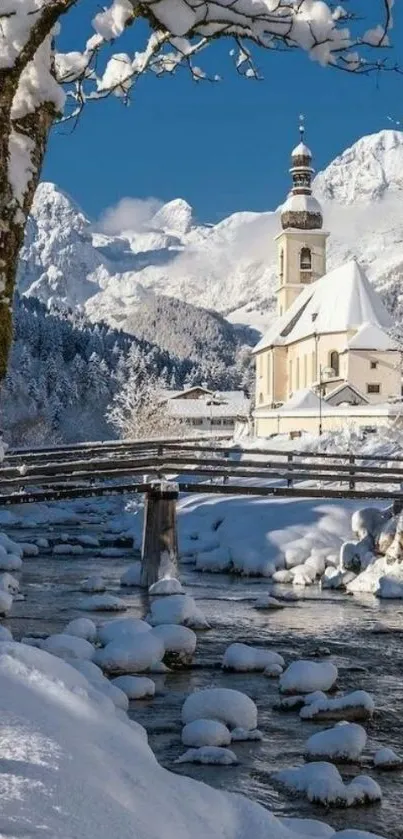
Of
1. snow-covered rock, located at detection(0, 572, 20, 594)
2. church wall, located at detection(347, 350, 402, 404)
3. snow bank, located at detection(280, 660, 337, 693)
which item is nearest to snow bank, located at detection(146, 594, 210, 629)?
snow-covered rock, located at detection(0, 572, 20, 594)

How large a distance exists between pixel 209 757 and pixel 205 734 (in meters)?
0.58

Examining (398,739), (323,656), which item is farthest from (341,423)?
(398,739)

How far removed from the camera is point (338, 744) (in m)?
8.76

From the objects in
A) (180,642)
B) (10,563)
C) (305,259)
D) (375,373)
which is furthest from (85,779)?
(305,259)

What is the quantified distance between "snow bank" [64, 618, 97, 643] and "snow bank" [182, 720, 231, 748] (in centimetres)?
423

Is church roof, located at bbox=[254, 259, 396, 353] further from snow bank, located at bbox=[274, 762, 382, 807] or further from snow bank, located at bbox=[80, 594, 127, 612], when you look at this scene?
→ snow bank, located at bbox=[274, 762, 382, 807]

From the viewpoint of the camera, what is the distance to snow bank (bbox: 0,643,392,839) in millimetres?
3859

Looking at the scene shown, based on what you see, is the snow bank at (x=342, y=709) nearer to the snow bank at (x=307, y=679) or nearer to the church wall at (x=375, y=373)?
the snow bank at (x=307, y=679)

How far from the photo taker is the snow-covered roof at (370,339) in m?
77.3

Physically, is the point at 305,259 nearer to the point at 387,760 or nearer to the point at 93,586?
the point at 93,586

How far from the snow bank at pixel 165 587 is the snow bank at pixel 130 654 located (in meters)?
6.71

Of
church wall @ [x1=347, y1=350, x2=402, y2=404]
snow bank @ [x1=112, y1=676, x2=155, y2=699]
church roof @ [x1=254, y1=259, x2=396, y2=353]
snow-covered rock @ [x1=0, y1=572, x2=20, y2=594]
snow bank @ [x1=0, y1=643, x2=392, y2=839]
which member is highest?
church roof @ [x1=254, y1=259, x2=396, y2=353]

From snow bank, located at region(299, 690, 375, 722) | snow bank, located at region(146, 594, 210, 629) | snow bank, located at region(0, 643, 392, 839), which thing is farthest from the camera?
snow bank, located at region(146, 594, 210, 629)

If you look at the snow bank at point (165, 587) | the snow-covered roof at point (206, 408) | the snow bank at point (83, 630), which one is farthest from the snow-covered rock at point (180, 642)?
the snow-covered roof at point (206, 408)
